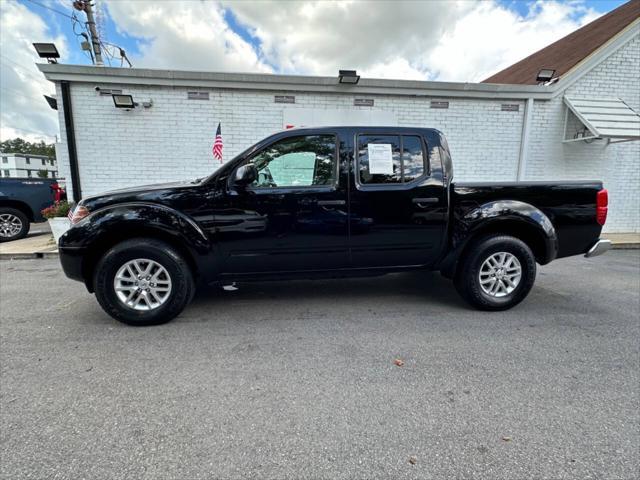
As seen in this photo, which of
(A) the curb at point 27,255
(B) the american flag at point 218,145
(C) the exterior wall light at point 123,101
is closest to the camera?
(A) the curb at point 27,255

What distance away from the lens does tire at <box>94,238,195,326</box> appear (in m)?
3.27

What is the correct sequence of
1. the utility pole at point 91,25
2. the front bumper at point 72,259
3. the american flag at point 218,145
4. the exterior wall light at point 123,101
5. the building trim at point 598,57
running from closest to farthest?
1. the front bumper at point 72,259
2. the exterior wall light at point 123,101
3. the american flag at point 218,145
4. the building trim at point 598,57
5. the utility pole at point 91,25

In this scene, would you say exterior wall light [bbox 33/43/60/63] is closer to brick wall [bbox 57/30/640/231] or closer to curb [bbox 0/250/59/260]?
brick wall [bbox 57/30/640/231]

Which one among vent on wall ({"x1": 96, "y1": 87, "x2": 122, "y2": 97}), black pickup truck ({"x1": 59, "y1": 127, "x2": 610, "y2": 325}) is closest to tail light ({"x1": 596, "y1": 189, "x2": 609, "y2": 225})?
black pickup truck ({"x1": 59, "y1": 127, "x2": 610, "y2": 325})

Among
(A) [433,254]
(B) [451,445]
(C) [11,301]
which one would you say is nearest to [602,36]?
(A) [433,254]

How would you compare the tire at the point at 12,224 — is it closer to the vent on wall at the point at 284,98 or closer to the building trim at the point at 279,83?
the building trim at the point at 279,83

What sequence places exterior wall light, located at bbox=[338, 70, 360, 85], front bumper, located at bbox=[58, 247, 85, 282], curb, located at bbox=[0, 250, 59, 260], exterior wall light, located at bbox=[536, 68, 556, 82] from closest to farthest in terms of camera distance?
1. front bumper, located at bbox=[58, 247, 85, 282]
2. curb, located at bbox=[0, 250, 59, 260]
3. exterior wall light, located at bbox=[338, 70, 360, 85]
4. exterior wall light, located at bbox=[536, 68, 556, 82]

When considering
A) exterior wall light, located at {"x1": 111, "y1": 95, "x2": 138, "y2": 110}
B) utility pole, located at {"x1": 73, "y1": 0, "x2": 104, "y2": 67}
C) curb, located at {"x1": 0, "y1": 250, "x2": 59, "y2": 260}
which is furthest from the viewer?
utility pole, located at {"x1": 73, "y1": 0, "x2": 104, "y2": 67}

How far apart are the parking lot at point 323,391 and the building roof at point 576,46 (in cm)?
832

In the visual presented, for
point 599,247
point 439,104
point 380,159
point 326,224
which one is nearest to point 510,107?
point 439,104

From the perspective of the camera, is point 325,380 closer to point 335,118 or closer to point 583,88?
point 335,118

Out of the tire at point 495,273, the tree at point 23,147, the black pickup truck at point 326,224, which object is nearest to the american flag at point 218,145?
the black pickup truck at point 326,224

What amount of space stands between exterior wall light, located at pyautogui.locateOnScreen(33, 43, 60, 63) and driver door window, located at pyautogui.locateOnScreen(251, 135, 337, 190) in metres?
6.70

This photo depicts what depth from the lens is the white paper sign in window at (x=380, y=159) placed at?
11.7ft
